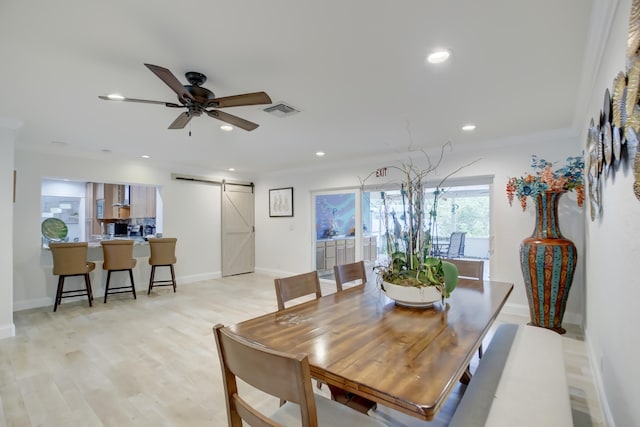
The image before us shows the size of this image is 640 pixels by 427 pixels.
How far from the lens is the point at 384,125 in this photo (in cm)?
353

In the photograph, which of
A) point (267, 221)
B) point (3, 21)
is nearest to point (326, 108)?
point (3, 21)

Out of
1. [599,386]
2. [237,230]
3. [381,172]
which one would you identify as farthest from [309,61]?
[237,230]

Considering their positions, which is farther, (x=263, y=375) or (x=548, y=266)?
(x=548, y=266)

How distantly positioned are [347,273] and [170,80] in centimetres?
186

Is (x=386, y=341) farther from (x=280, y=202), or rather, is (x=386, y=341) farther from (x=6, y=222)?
(x=280, y=202)

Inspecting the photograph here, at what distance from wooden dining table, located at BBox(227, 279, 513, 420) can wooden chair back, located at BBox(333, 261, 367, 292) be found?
319 mm

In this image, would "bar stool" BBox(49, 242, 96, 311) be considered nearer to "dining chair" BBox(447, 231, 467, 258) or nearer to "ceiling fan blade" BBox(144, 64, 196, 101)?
"ceiling fan blade" BBox(144, 64, 196, 101)

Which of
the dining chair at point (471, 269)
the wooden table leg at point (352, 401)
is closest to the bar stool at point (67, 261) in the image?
the wooden table leg at point (352, 401)

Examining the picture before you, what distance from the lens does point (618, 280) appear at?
159 cm

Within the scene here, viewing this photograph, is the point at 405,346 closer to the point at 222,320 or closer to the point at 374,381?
the point at 374,381

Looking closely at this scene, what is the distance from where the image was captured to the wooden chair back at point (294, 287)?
1862mm

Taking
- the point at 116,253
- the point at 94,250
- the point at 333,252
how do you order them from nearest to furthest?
the point at 116,253 < the point at 94,250 < the point at 333,252

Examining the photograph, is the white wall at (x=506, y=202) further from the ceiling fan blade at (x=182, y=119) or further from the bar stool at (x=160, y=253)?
the ceiling fan blade at (x=182, y=119)

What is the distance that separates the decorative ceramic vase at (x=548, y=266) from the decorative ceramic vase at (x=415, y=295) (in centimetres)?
231
